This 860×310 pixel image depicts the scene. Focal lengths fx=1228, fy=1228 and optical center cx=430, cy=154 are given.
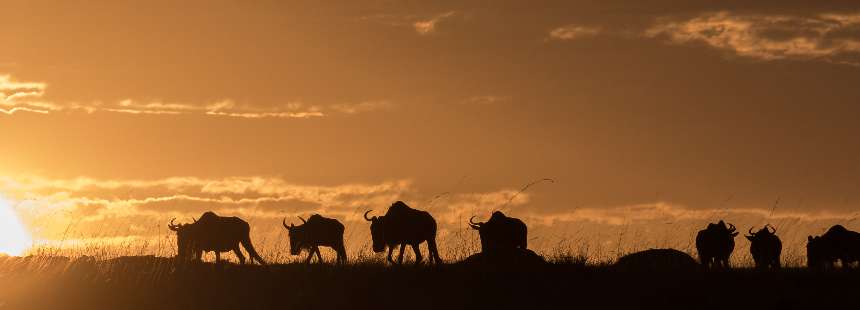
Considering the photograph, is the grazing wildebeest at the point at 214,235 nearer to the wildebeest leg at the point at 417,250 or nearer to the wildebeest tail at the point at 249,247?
the wildebeest tail at the point at 249,247

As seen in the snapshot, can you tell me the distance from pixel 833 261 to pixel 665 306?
11.7 m

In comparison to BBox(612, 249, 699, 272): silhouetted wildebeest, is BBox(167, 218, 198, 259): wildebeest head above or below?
above

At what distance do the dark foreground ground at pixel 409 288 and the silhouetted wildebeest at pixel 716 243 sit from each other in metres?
6.41

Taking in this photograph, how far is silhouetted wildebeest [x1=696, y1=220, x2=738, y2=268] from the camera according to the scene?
29812 millimetres

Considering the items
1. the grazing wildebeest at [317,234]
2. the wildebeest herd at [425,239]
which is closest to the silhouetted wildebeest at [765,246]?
the wildebeest herd at [425,239]

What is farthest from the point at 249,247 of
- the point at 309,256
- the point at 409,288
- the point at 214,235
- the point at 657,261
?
the point at 409,288

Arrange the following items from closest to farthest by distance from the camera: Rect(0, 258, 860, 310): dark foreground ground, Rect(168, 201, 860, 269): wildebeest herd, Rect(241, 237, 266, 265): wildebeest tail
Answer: Rect(0, 258, 860, 310): dark foreground ground < Rect(168, 201, 860, 269): wildebeest herd < Rect(241, 237, 266, 265): wildebeest tail

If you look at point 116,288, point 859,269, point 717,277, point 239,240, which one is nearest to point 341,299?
point 116,288

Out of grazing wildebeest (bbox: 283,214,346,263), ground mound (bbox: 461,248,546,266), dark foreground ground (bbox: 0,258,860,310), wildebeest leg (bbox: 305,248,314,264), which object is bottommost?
dark foreground ground (bbox: 0,258,860,310)

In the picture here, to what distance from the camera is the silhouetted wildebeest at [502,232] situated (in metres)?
28.9

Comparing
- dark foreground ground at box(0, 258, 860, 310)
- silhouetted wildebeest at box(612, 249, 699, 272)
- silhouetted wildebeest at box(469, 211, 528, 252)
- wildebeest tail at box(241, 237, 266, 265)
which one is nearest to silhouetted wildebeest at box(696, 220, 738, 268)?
silhouetted wildebeest at box(612, 249, 699, 272)

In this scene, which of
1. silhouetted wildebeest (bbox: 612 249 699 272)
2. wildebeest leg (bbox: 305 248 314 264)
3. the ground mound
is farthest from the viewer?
wildebeest leg (bbox: 305 248 314 264)

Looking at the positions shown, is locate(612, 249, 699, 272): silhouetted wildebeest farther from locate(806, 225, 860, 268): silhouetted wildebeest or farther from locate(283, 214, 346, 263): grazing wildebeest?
locate(283, 214, 346, 263): grazing wildebeest

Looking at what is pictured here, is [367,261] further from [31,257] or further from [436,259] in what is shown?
[31,257]
